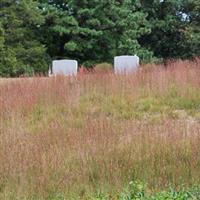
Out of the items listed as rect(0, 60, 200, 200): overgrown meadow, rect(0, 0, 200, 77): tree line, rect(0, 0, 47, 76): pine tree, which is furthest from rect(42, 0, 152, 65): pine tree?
rect(0, 60, 200, 200): overgrown meadow

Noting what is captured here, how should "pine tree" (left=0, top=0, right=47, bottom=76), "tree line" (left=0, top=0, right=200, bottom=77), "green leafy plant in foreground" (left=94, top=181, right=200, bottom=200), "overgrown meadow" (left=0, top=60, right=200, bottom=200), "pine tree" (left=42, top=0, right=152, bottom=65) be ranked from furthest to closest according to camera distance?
"pine tree" (left=42, top=0, right=152, bottom=65) < "tree line" (left=0, top=0, right=200, bottom=77) < "pine tree" (left=0, top=0, right=47, bottom=76) < "overgrown meadow" (left=0, top=60, right=200, bottom=200) < "green leafy plant in foreground" (left=94, top=181, right=200, bottom=200)

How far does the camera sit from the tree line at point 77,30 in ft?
71.3

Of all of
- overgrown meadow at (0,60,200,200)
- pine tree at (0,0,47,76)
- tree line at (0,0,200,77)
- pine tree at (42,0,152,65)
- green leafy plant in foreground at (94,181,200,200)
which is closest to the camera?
green leafy plant in foreground at (94,181,200,200)

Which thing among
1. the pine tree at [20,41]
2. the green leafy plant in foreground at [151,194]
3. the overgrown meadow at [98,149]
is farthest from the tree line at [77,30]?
the green leafy plant in foreground at [151,194]

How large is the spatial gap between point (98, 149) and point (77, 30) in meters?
17.6

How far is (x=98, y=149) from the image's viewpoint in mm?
6164

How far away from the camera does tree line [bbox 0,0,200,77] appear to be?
21.7 metres

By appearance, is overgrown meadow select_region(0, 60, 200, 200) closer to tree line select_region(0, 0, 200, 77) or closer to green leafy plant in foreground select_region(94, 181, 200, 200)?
green leafy plant in foreground select_region(94, 181, 200, 200)

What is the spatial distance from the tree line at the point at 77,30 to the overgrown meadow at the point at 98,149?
468 inches

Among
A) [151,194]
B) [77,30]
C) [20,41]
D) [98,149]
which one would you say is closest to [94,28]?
[77,30]

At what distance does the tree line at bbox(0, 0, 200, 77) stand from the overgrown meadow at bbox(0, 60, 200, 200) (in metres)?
11.9

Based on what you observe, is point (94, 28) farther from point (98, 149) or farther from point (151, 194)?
point (151, 194)

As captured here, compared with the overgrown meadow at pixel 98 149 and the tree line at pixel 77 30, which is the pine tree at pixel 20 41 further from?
the overgrown meadow at pixel 98 149

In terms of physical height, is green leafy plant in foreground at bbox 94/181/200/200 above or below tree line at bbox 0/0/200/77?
below
